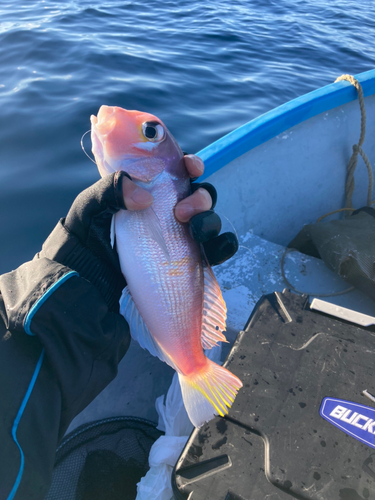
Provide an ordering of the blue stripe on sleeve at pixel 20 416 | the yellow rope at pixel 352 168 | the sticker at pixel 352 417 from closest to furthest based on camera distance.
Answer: the blue stripe on sleeve at pixel 20 416 → the sticker at pixel 352 417 → the yellow rope at pixel 352 168

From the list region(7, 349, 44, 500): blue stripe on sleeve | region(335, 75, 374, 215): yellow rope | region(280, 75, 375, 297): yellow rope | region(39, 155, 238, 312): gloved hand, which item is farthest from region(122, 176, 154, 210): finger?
region(335, 75, 374, 215): yellow rope

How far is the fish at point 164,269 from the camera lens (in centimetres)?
148

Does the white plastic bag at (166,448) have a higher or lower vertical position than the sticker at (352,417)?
lower

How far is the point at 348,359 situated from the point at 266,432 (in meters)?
0.57

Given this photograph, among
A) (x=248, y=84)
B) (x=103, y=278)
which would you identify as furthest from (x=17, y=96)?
(x=103, y=278)

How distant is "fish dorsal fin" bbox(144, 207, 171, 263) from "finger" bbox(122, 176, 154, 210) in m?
0.08

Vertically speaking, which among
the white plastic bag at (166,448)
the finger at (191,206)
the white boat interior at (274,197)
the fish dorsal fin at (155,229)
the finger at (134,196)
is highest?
the finger at (134,196)

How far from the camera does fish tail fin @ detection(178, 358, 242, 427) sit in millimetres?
1431

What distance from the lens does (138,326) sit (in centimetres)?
163

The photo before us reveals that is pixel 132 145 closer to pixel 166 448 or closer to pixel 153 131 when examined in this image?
pixel 153 131

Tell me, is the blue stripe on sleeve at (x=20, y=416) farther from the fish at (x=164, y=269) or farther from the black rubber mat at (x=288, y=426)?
the black rubber mat at (x=288, y=426)

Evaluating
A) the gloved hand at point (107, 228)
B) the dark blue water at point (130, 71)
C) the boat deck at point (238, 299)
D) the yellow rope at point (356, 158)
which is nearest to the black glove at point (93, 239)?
the gloved hand at point (107, 228)

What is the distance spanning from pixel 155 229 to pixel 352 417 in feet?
3.86

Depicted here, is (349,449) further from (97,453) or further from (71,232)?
(71,232)
